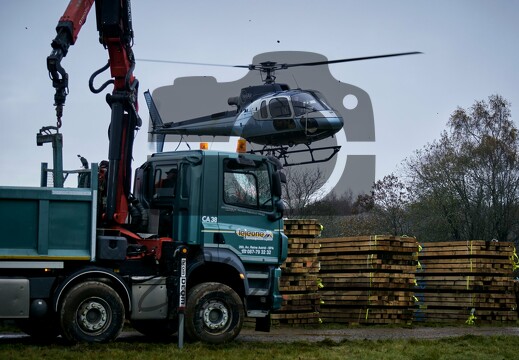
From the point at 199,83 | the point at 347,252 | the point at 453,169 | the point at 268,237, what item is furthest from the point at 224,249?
the point at 453,169

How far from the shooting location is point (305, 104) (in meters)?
27.1

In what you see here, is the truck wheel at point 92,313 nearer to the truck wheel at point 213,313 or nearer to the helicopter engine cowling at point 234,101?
the truck wheel at point 213,313

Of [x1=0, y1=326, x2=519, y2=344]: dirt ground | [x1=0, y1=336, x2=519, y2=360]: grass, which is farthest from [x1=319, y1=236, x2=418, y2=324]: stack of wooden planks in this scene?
[x1=0, y1=336, x2=519, y2=360]: grass

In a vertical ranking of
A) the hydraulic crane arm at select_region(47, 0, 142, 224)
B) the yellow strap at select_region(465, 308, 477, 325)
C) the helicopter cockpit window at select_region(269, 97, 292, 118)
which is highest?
the helicopter cockpit window at select_region(269, 97, 292, 118)

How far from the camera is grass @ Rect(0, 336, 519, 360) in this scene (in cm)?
1195

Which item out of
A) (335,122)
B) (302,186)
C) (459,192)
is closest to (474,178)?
(459,192)

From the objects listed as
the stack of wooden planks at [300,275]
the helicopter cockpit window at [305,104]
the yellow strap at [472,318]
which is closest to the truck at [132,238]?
the stack of wooden planks at [300,275]

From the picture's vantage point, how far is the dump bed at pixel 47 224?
12694 mm

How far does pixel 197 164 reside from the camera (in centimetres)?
1407

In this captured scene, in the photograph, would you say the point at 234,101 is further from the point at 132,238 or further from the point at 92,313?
the point at 92,313

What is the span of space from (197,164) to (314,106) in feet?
44.6

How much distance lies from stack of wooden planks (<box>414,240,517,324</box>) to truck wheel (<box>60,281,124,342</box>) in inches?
454

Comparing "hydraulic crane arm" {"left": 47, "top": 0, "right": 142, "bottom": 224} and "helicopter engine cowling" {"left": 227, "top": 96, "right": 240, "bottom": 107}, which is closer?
"hydraulic crane arm" {"left": 47, "top": 0, "right": 142, "bottom": 224}

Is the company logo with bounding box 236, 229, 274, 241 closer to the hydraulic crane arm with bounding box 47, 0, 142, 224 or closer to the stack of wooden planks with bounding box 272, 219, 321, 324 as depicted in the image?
the hydraulic crane arm with bounding box 47, 0, 142, 224
